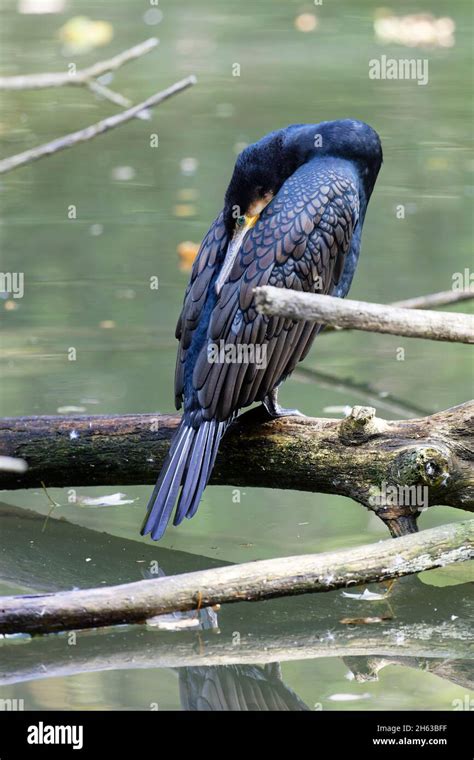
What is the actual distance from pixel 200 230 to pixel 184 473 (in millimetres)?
3871

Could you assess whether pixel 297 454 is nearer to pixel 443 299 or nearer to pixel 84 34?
pixel 443 299

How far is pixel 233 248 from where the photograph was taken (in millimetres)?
3836

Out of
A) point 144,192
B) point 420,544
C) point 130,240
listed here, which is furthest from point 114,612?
point 144,192

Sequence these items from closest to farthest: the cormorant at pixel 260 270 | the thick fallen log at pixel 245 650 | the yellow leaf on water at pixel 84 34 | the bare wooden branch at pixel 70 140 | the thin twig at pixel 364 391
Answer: the bare wooden branch at pixel 70 140
the thick fallen log at pixel 245 650
the cormorant at pixel 260 270
the thin twig at pixel 364 391
the yellow leaf on water at pixel 84 34

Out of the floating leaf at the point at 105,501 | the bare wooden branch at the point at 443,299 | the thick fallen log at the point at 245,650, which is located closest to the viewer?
the thick fallen log at the point at 245,650

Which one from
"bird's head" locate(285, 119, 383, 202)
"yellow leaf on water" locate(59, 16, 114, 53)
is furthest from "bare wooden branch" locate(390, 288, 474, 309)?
"yellow leaf on water" locate(59, 16, 114, 53)

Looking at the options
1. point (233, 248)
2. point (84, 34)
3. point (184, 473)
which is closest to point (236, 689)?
point (184, 473)

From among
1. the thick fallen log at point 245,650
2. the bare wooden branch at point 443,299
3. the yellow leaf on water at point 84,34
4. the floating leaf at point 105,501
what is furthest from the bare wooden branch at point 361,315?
the yellow leaf on water at point 84,34

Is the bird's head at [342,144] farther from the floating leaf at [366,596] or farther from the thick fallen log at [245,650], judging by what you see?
the thick fallen log at [245,650]

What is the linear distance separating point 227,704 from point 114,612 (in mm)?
352

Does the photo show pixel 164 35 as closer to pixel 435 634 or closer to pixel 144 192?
pixel 144 192

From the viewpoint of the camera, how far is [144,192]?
321 inches

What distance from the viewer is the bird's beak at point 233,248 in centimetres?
376

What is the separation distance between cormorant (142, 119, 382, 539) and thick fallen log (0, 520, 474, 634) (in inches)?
19.5
